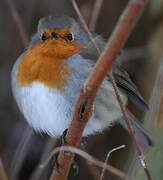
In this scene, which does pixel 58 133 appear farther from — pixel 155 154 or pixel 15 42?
pixel 15 42

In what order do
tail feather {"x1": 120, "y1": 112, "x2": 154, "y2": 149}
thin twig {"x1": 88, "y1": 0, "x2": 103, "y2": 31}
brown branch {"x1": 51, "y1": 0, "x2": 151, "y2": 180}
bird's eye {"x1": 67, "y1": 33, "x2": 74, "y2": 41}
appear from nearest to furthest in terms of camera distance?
brown branch {"x1": 51, "y1": 0, "x2": 151, "y2": 180}, bird's eye {"x1": 67, "y1": 33, "x2": 74, "y2": 41}, tail feather {"x1": 120, "y1": 112, "x2": 154, "y2": 149}, thin twig {"x1": 88, "y1": 0, "x2": 103, "y2": 31}

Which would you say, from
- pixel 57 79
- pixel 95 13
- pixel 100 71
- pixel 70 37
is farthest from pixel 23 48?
pixel 100 71

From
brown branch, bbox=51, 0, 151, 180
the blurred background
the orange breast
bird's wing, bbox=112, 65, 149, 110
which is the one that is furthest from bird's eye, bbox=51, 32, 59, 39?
the blurred background

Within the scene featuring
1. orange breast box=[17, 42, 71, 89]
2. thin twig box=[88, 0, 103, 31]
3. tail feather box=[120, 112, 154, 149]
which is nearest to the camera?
orange breast box=[17, 42, 71, 89]

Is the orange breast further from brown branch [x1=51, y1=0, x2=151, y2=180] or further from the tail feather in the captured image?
the tail feather

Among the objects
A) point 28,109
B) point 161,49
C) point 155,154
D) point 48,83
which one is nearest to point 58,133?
point 28,109

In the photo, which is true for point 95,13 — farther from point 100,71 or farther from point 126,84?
point 100,71

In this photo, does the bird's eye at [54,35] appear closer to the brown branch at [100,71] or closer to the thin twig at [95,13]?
the thin twig at [95,13]
